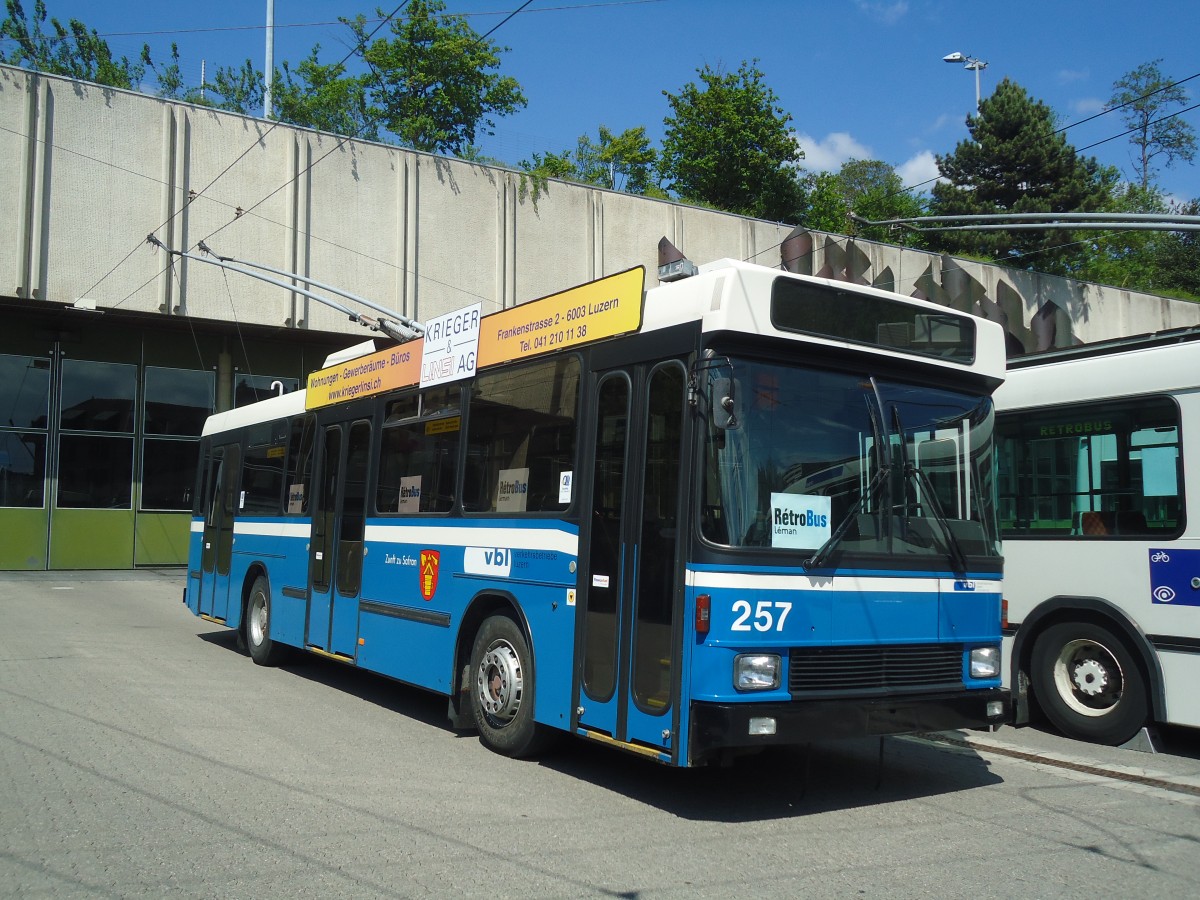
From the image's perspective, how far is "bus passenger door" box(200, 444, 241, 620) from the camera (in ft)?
45.3

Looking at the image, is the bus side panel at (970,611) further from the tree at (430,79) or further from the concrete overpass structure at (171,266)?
the tree at (430,79)

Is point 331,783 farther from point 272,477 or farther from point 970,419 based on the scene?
point 272,477

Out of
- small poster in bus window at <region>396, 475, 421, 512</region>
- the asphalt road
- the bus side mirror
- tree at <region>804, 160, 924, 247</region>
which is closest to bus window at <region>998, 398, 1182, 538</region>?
the asphalt road

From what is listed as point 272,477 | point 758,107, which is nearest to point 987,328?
point 272,477

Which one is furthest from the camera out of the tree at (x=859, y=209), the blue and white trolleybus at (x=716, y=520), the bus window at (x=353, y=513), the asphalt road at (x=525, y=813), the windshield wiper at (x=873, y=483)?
the tree at (x=859, y=209)

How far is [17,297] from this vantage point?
2489 cm

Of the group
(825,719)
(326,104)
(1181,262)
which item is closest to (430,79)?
(326,104)

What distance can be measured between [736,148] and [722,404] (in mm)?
48502

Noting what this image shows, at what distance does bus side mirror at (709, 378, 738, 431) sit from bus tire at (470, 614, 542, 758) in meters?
2.44

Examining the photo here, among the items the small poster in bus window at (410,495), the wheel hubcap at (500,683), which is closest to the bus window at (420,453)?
the small poster in bus window at (410,495)

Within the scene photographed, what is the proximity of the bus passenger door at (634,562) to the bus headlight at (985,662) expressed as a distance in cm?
204

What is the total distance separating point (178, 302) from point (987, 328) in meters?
23.4

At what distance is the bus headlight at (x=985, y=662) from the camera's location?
21.9 feet

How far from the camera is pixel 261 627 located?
41.1ft
